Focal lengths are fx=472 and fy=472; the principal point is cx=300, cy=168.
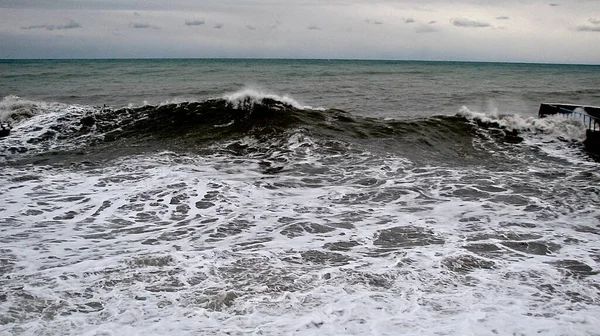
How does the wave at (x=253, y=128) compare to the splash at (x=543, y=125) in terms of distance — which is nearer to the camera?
the wave at (x=253, y=128)

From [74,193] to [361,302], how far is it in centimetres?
599

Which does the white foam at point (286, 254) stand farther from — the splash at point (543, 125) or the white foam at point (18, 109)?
the white foam at point (18, 109)

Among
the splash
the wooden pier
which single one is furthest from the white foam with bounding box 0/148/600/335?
the splash

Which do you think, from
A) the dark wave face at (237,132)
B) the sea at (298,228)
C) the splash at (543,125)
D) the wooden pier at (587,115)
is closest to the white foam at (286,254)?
the sea at (298,228)

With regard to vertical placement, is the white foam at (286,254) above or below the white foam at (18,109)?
below

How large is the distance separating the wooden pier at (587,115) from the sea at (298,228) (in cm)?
33

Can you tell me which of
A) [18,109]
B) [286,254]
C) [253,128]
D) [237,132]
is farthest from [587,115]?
[18,109]

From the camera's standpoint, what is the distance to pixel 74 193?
830 centimetres

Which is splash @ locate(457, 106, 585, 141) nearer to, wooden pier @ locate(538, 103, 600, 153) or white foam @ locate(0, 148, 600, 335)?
wooden pier @ locate(538, 103, 600, 153)

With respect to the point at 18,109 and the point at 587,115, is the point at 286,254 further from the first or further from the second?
the point at 18,109

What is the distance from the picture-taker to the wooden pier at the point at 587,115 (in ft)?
40.9

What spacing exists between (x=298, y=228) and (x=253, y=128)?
7440 mm

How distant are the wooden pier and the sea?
33 centimetres

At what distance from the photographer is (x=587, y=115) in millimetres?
Result: 12977
